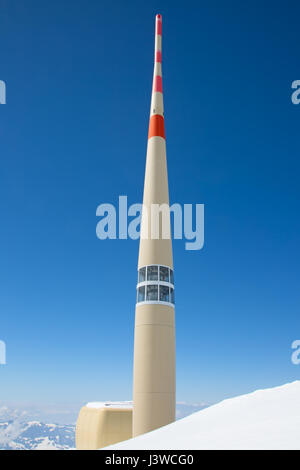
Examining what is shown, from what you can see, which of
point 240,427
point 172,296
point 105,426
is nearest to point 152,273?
point 172,296

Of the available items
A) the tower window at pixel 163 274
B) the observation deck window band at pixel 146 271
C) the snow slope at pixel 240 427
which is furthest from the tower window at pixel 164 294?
the snow slope at pixel 240 427

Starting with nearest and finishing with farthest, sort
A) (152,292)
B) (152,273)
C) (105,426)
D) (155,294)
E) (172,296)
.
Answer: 1. (155,294)
2. (152,292)
3. (152,273)
4. (172,296)
5. (105,426)

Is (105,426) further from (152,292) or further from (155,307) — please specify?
(152,292)

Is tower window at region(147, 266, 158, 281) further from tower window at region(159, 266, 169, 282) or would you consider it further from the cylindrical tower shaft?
tower window at region(159, 266, 169, 282)

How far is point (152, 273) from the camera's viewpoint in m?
34.5

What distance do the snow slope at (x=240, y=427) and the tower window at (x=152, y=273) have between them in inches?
601

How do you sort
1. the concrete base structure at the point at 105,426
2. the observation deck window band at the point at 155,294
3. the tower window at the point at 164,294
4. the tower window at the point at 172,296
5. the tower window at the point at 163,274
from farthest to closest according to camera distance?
the concrete base structure at the point at 105,426, the tower window at the point at 172,296, the tower window at the point at 163,274, the tower window at the point at 164,294, the observation deck window band at the point at 155,294

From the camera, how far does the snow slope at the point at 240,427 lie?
12727 millimetres

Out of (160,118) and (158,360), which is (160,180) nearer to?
(160,118)

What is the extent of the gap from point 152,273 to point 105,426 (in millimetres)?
15509

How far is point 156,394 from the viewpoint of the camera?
31766 mm

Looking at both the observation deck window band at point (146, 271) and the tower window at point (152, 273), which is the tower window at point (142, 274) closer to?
the observation deck window band at point (146, 271)

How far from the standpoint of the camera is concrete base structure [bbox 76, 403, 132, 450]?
37469 mm
